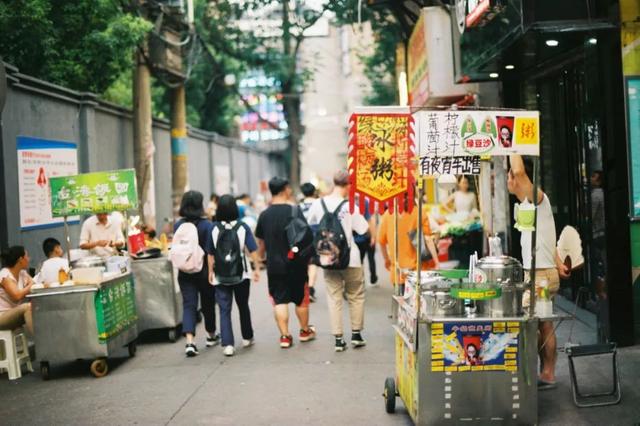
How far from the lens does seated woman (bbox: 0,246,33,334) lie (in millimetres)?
9172

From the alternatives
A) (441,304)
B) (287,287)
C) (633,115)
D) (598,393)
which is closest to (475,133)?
(441,304)

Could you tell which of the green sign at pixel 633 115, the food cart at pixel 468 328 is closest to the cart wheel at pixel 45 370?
the food cart at pixel 468 328

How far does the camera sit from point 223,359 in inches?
374

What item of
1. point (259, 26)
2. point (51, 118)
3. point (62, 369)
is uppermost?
point (259, 26)

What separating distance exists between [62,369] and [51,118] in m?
5.01

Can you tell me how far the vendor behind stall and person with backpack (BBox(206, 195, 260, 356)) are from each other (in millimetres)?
1787

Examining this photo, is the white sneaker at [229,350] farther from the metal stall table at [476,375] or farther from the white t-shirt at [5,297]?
the metal stall table at [476,375]

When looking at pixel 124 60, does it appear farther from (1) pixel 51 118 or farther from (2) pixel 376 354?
(2) pixel 376 354

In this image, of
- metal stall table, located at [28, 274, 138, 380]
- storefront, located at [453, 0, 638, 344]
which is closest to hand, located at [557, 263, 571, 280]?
storefront, located at [453, 0, 638, 344]

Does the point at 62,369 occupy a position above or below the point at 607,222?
below

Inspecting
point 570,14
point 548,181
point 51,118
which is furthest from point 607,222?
point 51,118

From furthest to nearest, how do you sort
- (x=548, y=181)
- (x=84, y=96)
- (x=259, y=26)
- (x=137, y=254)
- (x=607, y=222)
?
(x=259, y=26) < (x=84, y=96) < (x=548, y=181) < (x=137, y=254) < (x=607, y=222)

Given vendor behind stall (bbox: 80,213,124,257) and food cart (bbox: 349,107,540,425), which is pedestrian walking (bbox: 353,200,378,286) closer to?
vendor behind stall (bbox: 80,213,124,257)

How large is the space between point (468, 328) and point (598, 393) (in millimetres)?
1870
